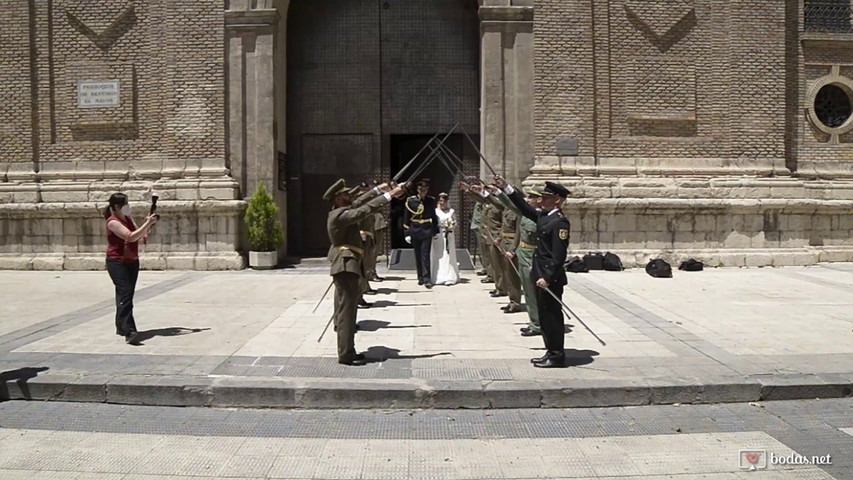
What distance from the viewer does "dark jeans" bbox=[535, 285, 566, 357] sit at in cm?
668

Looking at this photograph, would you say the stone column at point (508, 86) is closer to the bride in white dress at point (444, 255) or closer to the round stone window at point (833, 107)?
the bride in white dress at point (444, 255)

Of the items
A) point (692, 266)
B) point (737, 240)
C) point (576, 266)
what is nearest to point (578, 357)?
point (576, 266)

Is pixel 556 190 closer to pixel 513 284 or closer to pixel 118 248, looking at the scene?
pixel 513 284

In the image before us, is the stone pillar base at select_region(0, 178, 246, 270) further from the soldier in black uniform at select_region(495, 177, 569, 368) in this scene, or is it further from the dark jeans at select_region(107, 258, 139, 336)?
the soldier in black uniform at select_region(495, 177, 569, 368)

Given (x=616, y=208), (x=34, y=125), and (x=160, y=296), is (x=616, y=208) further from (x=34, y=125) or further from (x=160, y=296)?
(x=34, y=125)

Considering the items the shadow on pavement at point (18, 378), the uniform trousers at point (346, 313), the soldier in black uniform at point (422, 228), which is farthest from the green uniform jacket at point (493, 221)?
the shadow on pavement at point (18, 378)

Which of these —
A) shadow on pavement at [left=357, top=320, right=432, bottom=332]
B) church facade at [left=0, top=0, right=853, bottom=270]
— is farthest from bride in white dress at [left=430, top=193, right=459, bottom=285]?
shadow on pavement at [left=357, top=320, right=432, bottom=332]

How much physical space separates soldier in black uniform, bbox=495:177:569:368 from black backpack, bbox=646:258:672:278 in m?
7.87

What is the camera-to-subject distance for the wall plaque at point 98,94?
624 inches

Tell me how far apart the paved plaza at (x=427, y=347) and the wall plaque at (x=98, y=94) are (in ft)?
17.1

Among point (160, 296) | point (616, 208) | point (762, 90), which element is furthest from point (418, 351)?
point (762, 90)

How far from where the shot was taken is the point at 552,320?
22.0ft

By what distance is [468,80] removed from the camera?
17422 mm

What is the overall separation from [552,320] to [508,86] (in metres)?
10.2
